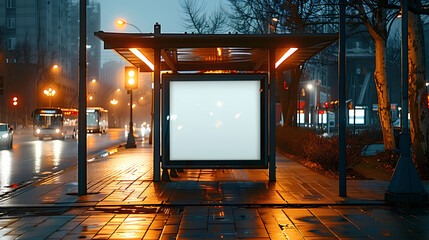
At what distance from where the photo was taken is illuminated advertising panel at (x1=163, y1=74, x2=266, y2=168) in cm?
1422

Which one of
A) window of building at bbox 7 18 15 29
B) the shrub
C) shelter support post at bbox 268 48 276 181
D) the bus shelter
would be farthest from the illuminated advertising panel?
window of building at bbox 7 18 15 29

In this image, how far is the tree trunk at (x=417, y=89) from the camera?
655 inches

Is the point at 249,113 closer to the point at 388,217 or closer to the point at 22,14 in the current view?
the point at 388,217

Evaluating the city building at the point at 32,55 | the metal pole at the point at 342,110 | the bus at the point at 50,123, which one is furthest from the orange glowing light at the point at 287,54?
the city building at the point at 32,55

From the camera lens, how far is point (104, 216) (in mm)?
9805

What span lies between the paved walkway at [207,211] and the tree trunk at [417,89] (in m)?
2.79

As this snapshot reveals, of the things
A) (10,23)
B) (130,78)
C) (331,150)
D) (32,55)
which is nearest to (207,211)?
(331,150)

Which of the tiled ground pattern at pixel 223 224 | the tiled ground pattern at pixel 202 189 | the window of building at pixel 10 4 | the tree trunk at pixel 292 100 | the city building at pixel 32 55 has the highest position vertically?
the window of building at pixel 10 4

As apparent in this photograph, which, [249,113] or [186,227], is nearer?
[186,227]

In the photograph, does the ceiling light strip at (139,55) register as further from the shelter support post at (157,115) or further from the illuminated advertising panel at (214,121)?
the illuminated advertising panel at (214,121)

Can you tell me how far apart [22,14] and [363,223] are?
9507cm

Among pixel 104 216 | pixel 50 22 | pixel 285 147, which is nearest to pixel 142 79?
pixel 50 22

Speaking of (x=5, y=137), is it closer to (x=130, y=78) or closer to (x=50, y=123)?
(x=130, y=78)

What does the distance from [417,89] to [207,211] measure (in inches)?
362
